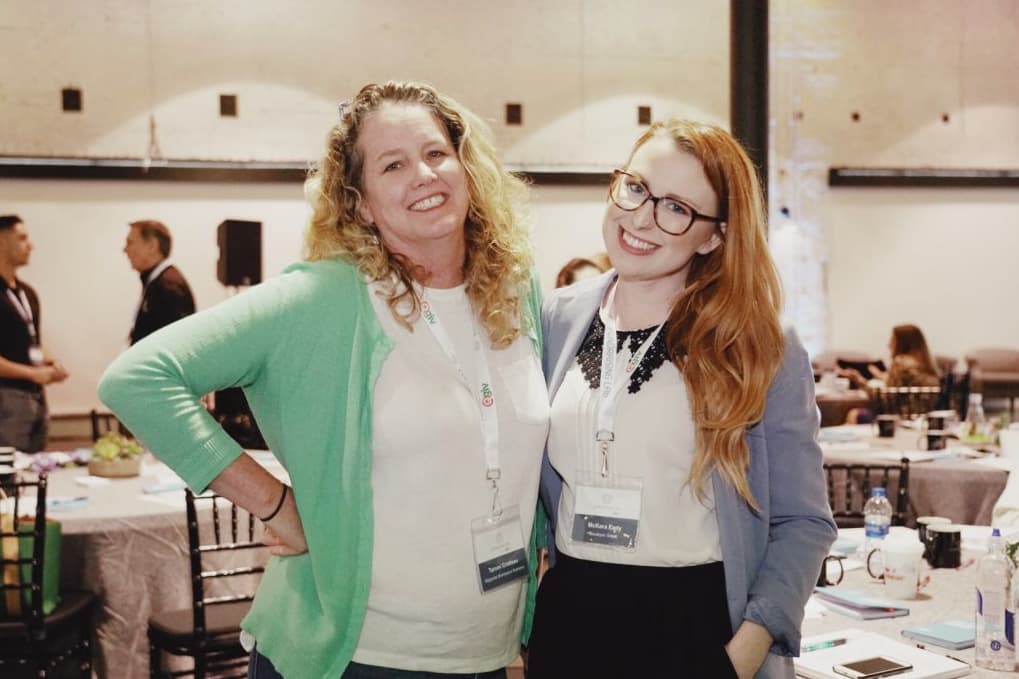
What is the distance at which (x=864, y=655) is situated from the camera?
209 centimetres

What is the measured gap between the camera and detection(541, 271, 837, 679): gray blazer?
1817 millimetres

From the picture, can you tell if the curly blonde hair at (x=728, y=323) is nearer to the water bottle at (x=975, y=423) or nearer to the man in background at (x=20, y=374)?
the water bottle at (x=975, y=423)

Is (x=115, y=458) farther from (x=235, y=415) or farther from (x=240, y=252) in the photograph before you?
(x=240, y=252)

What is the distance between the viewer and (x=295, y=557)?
5.97 ft

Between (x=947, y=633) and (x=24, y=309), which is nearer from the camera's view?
(x=947, y=633)

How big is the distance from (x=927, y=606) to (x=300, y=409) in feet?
5.36

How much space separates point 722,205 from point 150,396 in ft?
3.45

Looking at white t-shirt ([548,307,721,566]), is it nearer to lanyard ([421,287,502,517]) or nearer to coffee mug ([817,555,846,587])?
lanyard ([421,287,502,517])

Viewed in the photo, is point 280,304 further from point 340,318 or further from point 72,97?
point 72,97

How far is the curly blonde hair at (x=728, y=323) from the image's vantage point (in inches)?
71.3

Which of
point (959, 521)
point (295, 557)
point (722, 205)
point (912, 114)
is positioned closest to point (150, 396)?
point (295, 557)

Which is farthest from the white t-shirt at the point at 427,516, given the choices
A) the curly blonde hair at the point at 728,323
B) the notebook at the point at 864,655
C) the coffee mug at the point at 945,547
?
the coffee mug at the point at 945,547

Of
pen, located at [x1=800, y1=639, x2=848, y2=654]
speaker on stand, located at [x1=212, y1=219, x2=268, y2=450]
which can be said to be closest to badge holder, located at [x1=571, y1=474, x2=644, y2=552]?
pen, located at [x1=800, y1=639, x2=848, y2=654]

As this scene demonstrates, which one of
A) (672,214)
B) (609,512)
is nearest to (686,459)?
(609,512)
